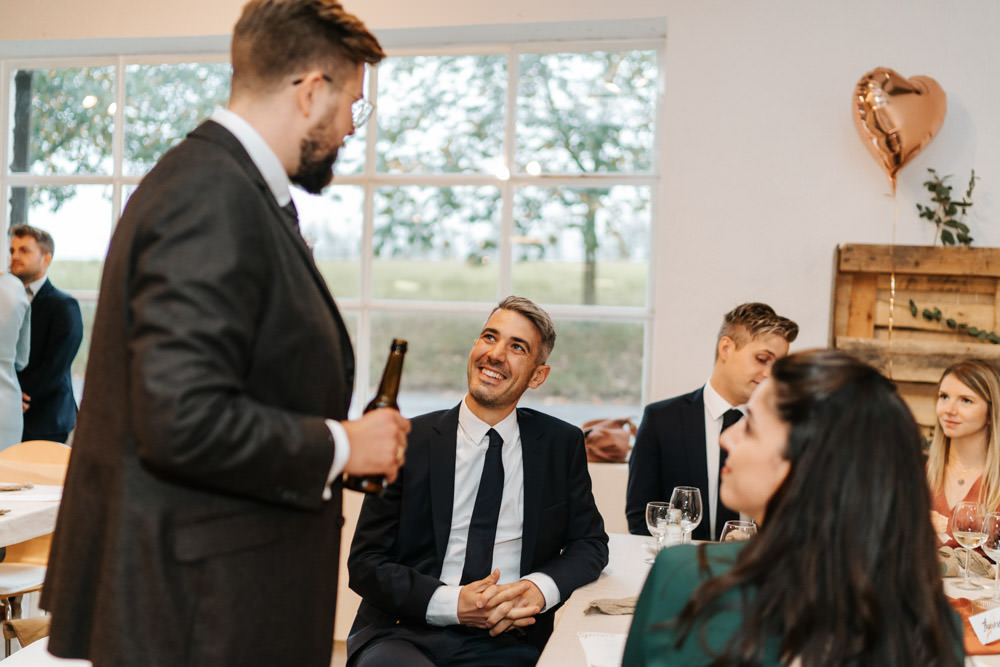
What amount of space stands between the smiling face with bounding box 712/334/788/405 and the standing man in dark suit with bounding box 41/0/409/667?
1924 mm

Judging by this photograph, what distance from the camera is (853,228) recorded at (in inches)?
153

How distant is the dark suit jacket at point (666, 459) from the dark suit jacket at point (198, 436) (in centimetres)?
182

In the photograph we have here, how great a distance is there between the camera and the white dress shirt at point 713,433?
290 cm

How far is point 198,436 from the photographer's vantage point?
1077 millimetres

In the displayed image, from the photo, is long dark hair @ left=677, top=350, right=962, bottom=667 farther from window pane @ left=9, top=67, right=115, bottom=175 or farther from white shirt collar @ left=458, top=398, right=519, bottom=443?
window pane @ left=9, top=67, right=115, bottom=175

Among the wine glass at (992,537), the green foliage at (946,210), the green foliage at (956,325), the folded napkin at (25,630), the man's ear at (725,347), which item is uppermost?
the green foliage at (946,210)

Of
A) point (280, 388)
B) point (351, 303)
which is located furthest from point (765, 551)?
point (351, 303)

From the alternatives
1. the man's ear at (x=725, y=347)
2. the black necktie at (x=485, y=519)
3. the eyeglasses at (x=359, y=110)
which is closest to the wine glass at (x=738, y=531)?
the black necktie at (x=485, y=519)

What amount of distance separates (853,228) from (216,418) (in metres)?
3.42

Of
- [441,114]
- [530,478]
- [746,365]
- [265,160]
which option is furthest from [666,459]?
[441,114]

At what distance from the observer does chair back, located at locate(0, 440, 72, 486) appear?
3398 mm

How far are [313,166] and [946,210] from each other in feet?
10.5

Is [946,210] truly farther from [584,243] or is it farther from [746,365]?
[584,243]

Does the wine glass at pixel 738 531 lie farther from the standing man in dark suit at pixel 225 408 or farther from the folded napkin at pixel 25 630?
the folded napkin at pixel 25 630
